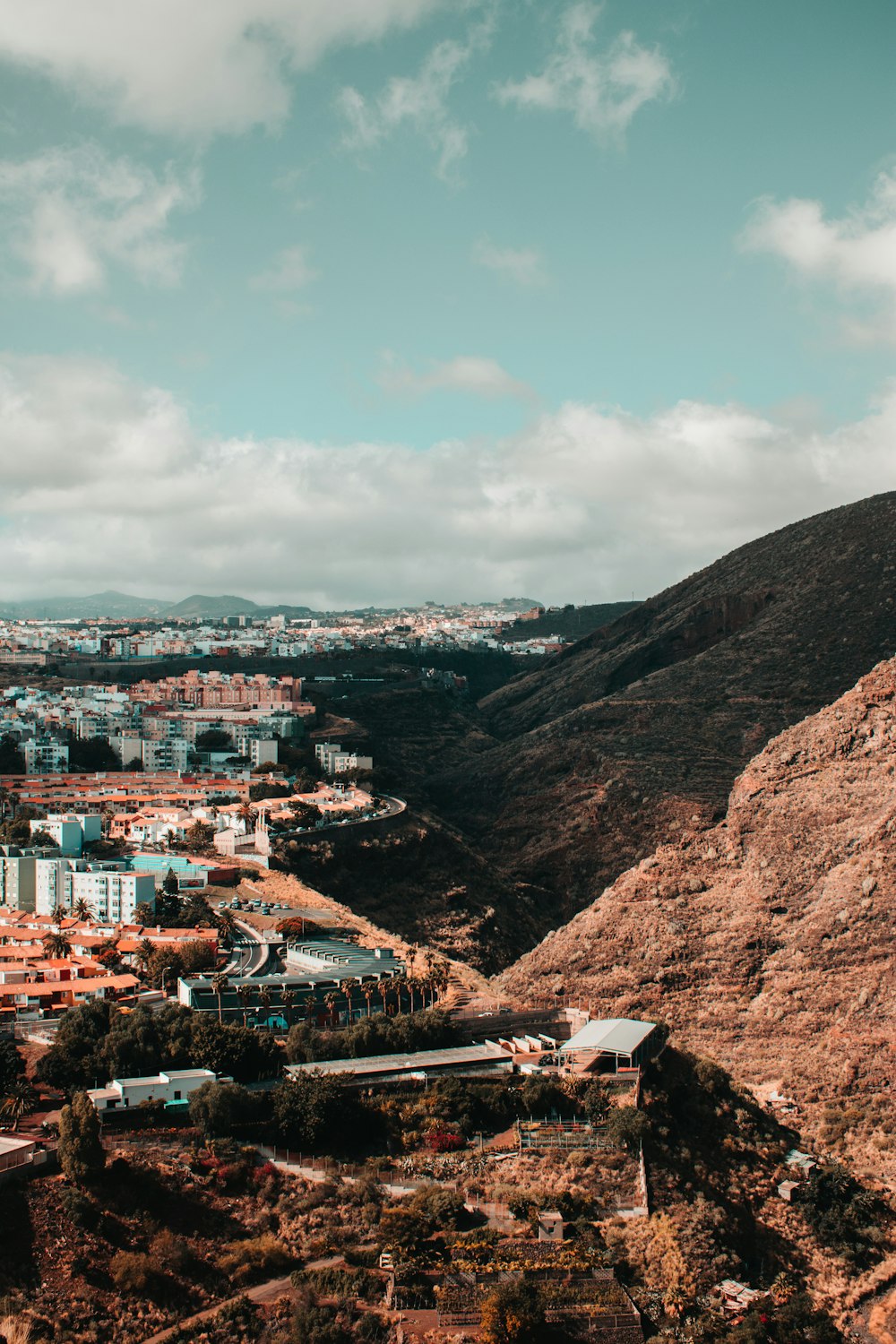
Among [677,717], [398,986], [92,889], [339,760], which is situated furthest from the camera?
[339,760]

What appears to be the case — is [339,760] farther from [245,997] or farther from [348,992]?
[245,997]

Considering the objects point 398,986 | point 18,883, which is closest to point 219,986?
point 398,986

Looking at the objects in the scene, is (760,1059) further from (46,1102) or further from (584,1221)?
(46,1102)

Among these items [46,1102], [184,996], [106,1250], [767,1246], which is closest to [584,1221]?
[767,1246]

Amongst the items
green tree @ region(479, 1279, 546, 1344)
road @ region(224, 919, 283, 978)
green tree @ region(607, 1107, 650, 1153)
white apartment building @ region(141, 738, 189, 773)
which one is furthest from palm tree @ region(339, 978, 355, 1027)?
white apartment building @ region(141, 738, 189, 773)

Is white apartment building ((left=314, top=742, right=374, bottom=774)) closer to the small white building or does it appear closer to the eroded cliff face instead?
the eroded cliff face

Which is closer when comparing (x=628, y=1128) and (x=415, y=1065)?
(x=628, y=1128)
